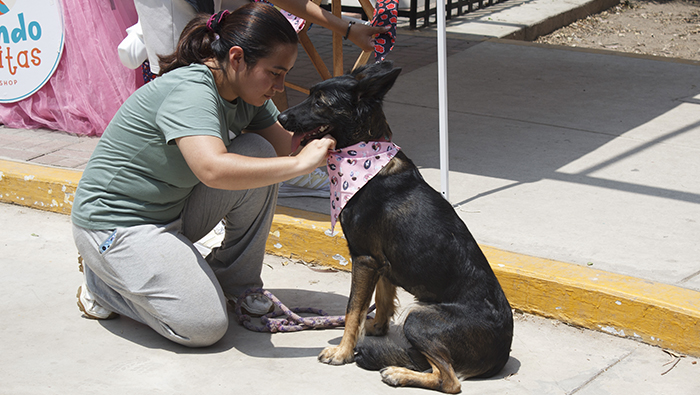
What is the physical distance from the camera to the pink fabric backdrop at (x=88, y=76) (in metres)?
5.54

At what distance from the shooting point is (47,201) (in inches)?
187

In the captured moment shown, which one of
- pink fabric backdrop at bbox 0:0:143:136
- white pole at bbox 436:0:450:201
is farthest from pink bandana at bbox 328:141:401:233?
pink fabric backdrop at bbox 0:0:143:136

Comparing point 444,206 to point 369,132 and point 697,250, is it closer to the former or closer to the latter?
point 369,132

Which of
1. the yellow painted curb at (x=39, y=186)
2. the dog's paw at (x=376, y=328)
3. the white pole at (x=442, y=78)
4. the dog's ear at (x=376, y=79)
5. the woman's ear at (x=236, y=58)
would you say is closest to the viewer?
the dog's ear at (x=376, y=79)

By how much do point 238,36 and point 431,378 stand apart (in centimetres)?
157

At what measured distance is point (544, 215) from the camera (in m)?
4.16

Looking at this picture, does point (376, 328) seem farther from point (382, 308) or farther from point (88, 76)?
point (88, 76)

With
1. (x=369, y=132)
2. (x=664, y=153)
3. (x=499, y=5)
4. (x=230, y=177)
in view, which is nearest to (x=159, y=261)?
(x=230, y=177)

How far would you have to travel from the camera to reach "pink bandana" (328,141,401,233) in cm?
282

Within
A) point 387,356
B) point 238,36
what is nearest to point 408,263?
point 387,356

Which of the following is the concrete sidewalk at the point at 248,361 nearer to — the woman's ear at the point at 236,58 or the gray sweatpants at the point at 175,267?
the gray sweatpants at the point at 175,267

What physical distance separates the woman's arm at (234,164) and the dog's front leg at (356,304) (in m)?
0.46

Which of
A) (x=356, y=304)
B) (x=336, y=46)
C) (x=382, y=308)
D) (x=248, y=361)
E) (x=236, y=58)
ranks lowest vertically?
(x=248, y=361)

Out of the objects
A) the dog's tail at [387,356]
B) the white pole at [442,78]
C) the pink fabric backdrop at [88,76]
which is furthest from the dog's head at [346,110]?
the pink fabric backdrop at [88,76]
